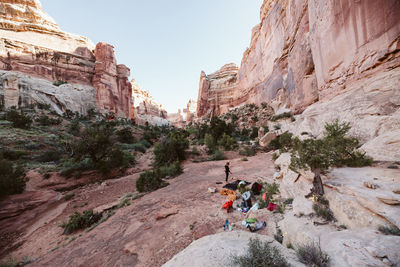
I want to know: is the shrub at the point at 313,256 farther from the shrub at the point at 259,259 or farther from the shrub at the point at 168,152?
the shrub at the point at 168,152

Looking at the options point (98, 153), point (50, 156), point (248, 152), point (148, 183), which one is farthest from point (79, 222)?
point (248, 152)

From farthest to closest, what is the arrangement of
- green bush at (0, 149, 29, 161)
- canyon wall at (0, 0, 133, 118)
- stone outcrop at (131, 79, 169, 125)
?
stone outcrop at (131, 79, 169, 125)
canyon wall at (0, 0, 133, 118)
green bush at (0, 149, 29, 161)

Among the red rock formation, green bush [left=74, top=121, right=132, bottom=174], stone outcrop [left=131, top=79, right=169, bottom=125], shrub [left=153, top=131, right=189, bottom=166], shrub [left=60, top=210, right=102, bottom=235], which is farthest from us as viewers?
stone outcrop [left=131, top=79, right=169, bottom=125]

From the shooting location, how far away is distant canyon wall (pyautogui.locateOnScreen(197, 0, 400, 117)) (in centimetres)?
627

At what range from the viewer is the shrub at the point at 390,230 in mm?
1902

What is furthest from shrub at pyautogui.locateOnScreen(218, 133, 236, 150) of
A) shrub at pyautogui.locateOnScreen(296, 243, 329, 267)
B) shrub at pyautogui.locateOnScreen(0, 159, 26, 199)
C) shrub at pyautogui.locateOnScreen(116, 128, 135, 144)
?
shrub at pyautogui.locateOnScreen(0, 159, 26, 199)

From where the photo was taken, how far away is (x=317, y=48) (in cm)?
1067

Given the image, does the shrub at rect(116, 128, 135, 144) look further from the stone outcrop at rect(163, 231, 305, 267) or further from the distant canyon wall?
the distant canyon wall

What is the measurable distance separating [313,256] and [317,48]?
14.6 m

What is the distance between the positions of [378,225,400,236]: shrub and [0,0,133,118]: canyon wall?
42.6 metres

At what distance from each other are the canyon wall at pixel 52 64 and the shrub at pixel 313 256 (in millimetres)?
41660

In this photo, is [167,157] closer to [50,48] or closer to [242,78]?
[242,78]

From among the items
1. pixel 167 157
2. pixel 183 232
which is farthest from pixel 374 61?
pixel 167 157

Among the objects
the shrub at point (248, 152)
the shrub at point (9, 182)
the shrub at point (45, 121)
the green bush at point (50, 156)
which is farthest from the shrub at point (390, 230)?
the shrub at point (45, 121)
